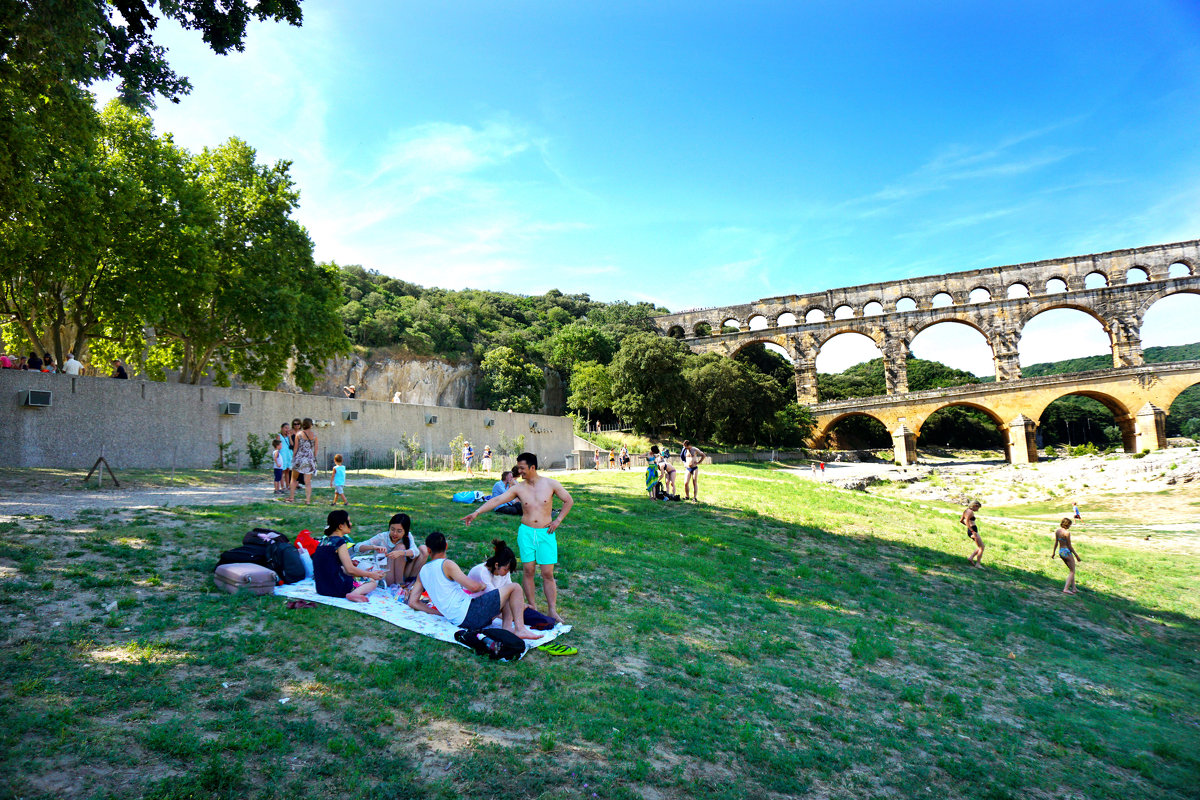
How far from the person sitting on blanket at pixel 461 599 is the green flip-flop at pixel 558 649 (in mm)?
240

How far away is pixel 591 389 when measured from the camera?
51.3 meters

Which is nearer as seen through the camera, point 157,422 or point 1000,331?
point 157,422

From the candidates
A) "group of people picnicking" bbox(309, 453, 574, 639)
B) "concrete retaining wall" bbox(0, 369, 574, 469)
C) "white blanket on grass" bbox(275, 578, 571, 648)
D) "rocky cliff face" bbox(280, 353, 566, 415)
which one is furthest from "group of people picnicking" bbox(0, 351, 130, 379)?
"rocky cliff face" bbox(280, 353, 566, 415)

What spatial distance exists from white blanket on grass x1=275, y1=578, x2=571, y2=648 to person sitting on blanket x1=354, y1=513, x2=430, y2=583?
1.14 ft

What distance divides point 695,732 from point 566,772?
1277mm

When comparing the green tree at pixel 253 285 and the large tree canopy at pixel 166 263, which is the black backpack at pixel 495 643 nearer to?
the large tree canopy at pixel 166 263

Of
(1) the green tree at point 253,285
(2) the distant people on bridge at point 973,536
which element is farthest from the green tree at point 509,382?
(2) the distant people on bridge at point 973,536

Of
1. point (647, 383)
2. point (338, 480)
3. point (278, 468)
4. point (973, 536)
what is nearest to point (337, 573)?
point (338, 480)

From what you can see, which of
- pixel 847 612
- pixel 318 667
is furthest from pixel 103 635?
pixel 847 612

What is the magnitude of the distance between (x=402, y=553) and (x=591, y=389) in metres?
44.3

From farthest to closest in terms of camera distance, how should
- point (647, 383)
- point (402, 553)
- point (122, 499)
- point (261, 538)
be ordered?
point (647, 383) < point (122, 499) < point (402, 553) < point (261, 538)

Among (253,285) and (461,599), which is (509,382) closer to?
(253,285)

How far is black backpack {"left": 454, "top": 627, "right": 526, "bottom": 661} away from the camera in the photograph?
548 cm

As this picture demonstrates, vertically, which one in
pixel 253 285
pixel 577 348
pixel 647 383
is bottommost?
pixel 647 383
